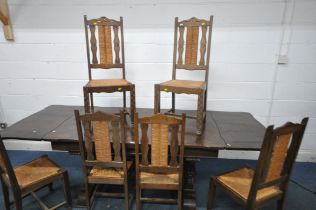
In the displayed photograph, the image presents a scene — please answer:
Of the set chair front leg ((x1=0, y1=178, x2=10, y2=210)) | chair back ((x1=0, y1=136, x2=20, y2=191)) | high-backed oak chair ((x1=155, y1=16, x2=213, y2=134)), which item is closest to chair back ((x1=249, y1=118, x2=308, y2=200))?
high-backed oak chair ((x1=155, y1=16, x2=213, y2=134))

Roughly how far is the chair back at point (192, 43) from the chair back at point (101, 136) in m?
0.98

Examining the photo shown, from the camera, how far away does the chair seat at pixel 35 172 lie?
162 centimetres

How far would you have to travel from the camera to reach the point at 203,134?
5.88 ft

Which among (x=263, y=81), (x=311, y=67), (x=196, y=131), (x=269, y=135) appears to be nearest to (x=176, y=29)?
(x=196, y=131)

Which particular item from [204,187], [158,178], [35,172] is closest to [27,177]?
[35,172]

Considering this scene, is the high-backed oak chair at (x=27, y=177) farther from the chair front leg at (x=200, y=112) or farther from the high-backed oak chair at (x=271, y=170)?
the high-backed oak chair at (x=271, y=170)

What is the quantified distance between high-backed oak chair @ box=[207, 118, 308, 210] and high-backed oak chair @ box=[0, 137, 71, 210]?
130 centimetres

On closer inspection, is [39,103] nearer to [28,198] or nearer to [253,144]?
[28,198]

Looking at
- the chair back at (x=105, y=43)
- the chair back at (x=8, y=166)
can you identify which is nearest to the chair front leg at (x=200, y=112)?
the chair back at (x=105, y=43)

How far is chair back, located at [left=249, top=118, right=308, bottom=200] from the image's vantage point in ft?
4.13

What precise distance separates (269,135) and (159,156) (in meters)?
0.71

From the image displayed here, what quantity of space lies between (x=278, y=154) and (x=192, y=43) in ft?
Answer: 4.02

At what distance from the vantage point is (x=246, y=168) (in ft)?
5.97

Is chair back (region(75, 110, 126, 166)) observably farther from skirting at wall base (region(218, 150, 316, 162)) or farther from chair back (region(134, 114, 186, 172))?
skirting at wall base (region(218, 150, 316, 162))
